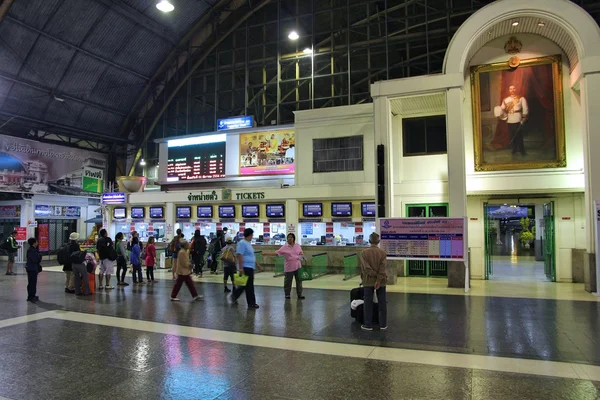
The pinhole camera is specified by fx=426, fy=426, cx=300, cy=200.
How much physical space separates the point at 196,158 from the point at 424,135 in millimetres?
12049

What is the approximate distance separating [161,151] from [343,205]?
11.5 m

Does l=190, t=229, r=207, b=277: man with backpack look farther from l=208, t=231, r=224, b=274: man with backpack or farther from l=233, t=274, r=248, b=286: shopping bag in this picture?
l=233, t=274, r=248, b=286: shopping bag

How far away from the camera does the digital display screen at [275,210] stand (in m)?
18.7

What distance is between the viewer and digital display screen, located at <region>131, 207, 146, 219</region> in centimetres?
2236

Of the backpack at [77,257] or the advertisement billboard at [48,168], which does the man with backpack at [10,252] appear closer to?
the advertisement billboard at [48,168]

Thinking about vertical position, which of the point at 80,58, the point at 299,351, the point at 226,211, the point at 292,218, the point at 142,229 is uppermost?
the point at 80,58

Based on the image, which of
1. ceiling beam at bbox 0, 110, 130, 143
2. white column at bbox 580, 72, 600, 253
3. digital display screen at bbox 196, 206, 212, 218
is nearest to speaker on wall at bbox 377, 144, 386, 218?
white column at bbox 580, 72, 600, 253

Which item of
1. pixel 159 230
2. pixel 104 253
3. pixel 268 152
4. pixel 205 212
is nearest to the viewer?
pixel 104 253

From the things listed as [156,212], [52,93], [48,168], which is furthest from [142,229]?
[52,93]

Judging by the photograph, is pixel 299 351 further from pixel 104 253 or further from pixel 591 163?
pixel 591 163

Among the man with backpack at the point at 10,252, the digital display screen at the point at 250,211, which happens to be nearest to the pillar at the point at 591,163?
the digital display screen at the point at 250,211

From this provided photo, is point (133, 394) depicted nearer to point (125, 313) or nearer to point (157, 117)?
point (125, 313)

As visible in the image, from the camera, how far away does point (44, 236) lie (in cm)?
2648

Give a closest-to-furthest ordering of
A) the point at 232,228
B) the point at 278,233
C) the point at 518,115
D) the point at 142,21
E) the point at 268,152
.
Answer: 1. the point at 518,115
2. the point at 278,233
3. the point at 232,228
4. the point at 268,152
5. the point at 142,21
